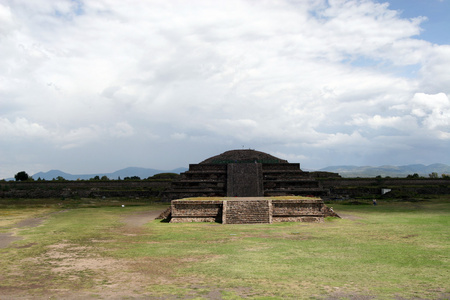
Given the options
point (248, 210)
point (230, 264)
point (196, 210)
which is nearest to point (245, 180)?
point (196, 210)

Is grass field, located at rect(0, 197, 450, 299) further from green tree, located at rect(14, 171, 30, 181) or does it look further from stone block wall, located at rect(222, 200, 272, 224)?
green tree, located at rect(14, 171, 30, 181)

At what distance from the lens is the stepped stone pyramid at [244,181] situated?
39531 mm

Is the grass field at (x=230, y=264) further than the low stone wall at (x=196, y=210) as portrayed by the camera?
No

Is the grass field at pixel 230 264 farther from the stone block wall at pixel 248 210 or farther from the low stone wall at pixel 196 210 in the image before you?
the low stone wall at pixel 196 210

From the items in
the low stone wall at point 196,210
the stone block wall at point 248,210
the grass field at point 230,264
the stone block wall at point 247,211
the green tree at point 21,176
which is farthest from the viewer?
the green tree at point 21,176

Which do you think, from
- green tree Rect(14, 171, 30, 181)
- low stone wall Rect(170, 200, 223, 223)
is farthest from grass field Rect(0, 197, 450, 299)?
green tree Rect(14, 171, 30, 181)

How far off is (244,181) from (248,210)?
17.7m

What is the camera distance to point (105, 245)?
50.3 ft

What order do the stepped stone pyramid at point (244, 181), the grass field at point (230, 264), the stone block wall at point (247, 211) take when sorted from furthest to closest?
1. the stepped stone pyramid at point (244, 181)
2. the stone block wall at point (247, 211)
3. the grass field at point (230, 264)

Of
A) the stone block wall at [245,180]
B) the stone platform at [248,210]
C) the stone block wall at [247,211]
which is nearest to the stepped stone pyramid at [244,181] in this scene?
the stone block wall at [245,180]

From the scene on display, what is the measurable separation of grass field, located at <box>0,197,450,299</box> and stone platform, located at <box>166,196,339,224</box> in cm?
413

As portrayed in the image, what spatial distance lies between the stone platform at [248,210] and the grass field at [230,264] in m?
4.13

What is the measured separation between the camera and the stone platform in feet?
77.6

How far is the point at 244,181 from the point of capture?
41.3 metres
